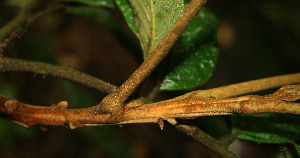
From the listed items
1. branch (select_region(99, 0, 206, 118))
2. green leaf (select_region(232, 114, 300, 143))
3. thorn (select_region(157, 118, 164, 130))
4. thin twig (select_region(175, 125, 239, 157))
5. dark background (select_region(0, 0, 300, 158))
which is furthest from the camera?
dark background (select_region(0, 0, 300, 158))

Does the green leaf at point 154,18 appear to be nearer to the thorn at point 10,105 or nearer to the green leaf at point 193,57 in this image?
the green leaf at point 193,57

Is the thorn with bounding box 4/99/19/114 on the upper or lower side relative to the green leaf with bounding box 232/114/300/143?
upper

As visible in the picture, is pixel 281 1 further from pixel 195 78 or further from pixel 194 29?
pixel 195 78

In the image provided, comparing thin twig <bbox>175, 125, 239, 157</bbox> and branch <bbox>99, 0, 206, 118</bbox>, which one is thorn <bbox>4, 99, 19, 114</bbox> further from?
thin twig <bbox>175, 125, 239, 157</bbox>

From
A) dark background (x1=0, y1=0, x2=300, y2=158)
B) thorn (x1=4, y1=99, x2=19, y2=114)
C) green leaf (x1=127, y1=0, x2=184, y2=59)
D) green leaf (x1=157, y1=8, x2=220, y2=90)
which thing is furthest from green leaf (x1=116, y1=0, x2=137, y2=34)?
dark background (x1=0, y1=0, x2=300, y2=158)

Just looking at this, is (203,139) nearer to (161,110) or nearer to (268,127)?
(161,110)

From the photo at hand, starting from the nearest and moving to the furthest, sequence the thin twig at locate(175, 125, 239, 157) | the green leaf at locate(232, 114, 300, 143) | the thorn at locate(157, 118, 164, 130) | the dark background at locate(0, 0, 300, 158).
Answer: the thorn at locate(157, 118, 164, 130) → the thin twig at locate(175, 125, 239, 157) → the green leaf at locate(232, 114, 300, 143) → the dark background at locate(0, 0, 300, 158)
